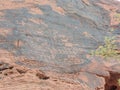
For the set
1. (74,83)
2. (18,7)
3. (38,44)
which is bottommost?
(74,83)

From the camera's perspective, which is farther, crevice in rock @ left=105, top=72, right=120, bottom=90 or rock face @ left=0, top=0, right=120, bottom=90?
crevice in rock @ left=105, top=72, right=120, bottom=90

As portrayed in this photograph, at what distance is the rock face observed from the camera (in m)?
9.68

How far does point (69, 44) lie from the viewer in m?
11.2

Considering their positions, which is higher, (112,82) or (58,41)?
(58,41)

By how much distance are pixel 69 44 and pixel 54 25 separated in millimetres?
894

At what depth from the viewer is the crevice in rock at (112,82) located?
12141mm

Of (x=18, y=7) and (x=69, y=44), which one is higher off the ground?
(x=18, y=7)

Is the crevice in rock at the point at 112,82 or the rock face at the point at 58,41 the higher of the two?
the rock face at the point at 58,41

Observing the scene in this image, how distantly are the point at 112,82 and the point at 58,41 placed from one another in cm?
288

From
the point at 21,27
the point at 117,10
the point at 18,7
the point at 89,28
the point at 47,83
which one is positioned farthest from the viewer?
the point at 117,10

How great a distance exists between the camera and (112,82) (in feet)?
41.7

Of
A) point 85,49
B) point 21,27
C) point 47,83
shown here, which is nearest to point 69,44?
point 85,49

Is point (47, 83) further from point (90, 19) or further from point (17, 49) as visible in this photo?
point (90, 19)

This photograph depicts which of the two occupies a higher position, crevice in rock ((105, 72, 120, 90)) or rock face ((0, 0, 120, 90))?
rock face ((0, 0, 120, 90))
